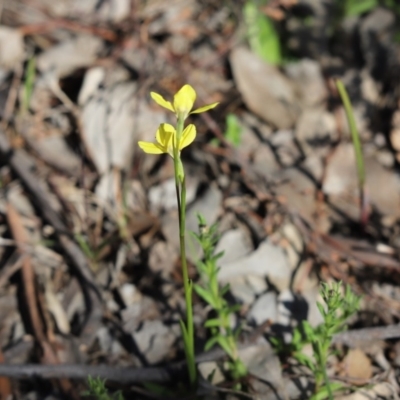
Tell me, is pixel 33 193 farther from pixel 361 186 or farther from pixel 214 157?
pixel 361 186

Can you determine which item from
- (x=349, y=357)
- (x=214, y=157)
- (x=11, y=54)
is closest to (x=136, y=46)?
(x=11, y=54)

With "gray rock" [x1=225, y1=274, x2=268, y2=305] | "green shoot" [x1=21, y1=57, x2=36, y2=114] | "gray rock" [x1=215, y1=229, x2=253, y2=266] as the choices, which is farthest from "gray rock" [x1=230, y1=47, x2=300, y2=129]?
"green shoot" [x1=21, y1=57, x2=36, y2=114]

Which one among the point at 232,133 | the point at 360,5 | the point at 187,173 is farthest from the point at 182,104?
the point at 360,5

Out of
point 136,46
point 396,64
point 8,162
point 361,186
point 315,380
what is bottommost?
point 315,380

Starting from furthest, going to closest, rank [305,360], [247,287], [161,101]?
1. [247,287]
2. [305,360]
3. [161,101]

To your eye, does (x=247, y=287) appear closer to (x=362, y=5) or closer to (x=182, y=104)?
(x=182, y=104)

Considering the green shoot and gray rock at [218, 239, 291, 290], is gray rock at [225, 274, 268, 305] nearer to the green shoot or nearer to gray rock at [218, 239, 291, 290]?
gray rock at [218, 239, 291, 290]
